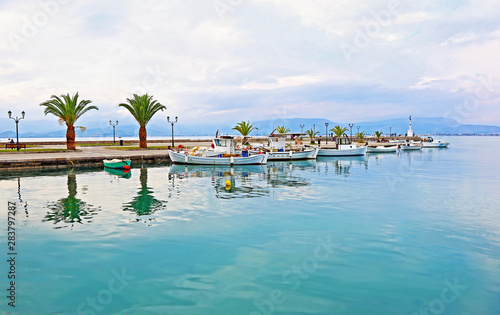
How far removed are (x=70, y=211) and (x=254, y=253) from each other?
1027cm

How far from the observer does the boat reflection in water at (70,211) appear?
14359 mm

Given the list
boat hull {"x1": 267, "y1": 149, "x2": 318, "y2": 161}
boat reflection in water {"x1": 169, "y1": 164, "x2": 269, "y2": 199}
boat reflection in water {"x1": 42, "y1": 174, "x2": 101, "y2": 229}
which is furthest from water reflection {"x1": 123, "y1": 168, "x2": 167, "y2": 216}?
boat hull {"x1": 267, "y1": 149, "x2": 318, "y2": 161}

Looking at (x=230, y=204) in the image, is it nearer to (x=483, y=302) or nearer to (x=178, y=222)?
(x=178, y=222)

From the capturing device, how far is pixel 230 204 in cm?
1803

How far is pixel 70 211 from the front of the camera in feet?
52.4

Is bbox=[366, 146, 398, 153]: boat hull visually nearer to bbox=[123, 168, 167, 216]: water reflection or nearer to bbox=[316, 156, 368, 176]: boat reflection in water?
bbox=[316, 156, 368, 176]: boat reflection in water

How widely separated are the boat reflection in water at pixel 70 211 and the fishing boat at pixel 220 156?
744 inches

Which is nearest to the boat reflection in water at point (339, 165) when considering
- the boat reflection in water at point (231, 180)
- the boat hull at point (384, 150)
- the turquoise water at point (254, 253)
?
the boat reflection in water at point (231, 180)

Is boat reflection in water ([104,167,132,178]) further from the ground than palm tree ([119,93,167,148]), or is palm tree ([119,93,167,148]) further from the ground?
palm tree ([119,93,167,148])

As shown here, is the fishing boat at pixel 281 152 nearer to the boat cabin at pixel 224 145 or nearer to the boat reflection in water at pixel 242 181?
the boat cabin at pixel 224 145

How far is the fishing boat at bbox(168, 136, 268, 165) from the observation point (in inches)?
1491

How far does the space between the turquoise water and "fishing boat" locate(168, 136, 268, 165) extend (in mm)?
16995

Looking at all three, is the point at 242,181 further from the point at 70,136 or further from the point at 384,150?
the point at 384,150

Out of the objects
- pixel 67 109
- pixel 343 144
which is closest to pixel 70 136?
pixel 67 109
